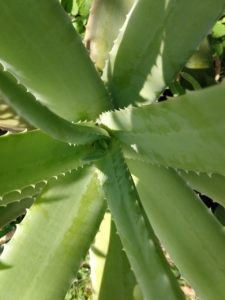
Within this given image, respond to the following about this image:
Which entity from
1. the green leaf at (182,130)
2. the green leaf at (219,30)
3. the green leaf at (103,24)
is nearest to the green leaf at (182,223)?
the green leaf at (182,130)

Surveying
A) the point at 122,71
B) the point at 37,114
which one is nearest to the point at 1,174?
the point at 37,114

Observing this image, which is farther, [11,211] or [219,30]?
[219,30]

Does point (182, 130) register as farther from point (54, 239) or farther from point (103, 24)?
point (103, 24)

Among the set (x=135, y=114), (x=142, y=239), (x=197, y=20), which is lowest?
(x=142, y=239)

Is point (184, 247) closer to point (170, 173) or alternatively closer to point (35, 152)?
point (170, 173)

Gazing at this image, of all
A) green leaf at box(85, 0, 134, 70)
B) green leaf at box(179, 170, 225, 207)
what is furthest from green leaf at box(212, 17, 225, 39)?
green leaf at box(179, 170, 225, 207)

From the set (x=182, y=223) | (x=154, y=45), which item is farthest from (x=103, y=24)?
(x=182, y=223)

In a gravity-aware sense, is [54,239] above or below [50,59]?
below
